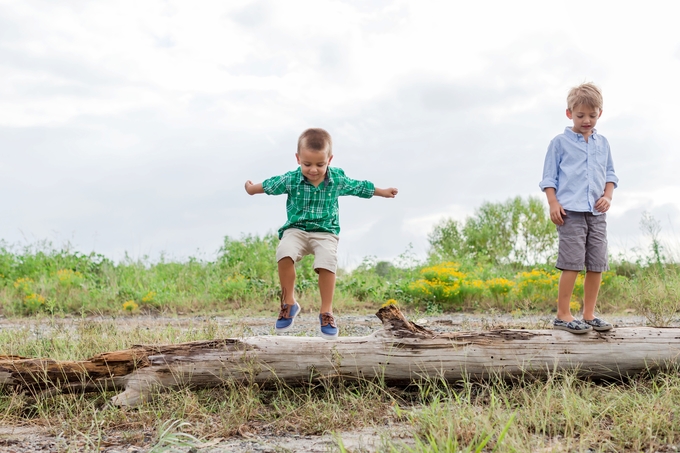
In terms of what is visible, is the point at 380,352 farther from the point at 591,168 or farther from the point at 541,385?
the point at 591,168

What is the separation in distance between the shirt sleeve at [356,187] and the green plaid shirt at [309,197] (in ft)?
0.04

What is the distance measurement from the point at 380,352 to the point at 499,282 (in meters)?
6.75

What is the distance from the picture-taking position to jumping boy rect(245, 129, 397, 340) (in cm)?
562

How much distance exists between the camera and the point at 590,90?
18.3 ft

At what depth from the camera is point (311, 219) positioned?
18.8 feet

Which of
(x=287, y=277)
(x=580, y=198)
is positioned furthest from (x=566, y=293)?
(x=287, y=277)

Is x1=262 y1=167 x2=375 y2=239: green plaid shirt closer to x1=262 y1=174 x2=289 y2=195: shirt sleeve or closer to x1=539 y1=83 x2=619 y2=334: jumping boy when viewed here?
x1=262 y1=174 x2=289 y2=195: shirt sleeve

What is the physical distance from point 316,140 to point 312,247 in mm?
1017

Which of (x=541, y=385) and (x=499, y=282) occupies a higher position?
(x=499, y=282)

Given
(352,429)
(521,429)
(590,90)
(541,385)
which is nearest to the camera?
(521,429)

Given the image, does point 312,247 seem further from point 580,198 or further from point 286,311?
point 580,198

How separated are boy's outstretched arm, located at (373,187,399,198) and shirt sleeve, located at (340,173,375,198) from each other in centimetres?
4

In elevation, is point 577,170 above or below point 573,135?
below

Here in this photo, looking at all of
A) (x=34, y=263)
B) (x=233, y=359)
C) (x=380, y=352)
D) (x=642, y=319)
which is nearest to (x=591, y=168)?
(x=380, y=352)
